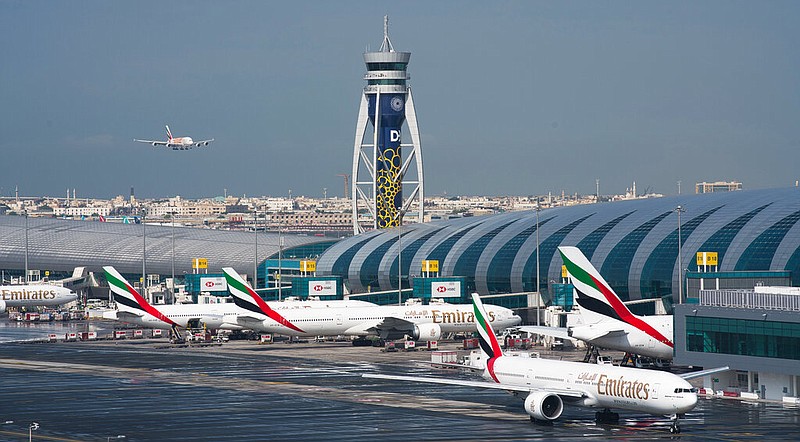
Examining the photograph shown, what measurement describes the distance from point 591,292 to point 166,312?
48.8 meters

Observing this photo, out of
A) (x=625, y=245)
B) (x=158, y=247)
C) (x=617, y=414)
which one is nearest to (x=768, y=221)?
(x=625, y=245)

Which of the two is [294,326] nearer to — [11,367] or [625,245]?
[11,367]

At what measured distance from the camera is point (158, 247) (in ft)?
643

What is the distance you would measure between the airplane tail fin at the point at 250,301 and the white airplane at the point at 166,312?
1836 mm

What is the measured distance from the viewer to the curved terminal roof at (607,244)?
365 ft

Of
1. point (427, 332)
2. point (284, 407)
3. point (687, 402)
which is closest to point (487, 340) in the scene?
point (284, 407)

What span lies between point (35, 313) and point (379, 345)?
195 ft

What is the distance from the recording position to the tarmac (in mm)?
59344

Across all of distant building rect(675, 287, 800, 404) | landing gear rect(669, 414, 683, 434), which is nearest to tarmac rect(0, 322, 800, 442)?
landing gear rect(669, 414, 683, 434)

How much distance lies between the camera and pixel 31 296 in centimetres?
15312

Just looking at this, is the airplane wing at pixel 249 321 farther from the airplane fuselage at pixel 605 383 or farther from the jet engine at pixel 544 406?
the jet engine at pixel 544 406

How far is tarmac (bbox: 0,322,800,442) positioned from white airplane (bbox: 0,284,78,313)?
53389mm

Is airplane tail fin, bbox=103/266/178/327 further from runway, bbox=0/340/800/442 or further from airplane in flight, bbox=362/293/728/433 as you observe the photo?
airplane in flight, bbox=362/293/728/433

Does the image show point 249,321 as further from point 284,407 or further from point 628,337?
point 284,407
